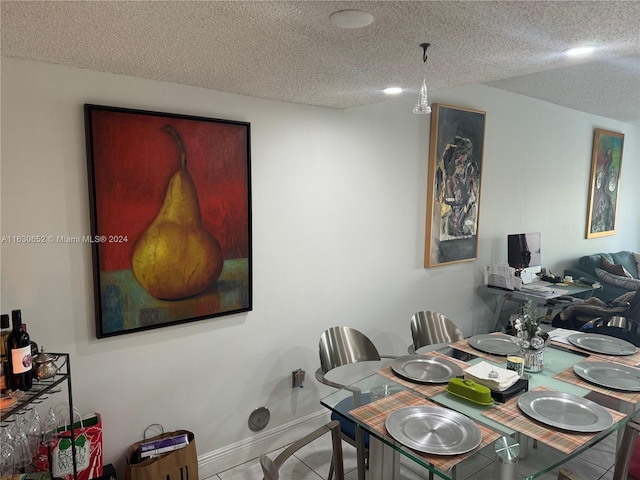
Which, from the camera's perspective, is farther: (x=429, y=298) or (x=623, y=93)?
(x=623, y=93)

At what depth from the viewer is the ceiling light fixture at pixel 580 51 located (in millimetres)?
1613

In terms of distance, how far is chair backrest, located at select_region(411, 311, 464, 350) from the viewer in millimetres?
2734

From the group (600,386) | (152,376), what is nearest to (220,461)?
(152,376)

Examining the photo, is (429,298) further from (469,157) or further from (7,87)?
(7,87)

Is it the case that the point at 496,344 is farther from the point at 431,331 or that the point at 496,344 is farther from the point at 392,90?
the point at 392,90

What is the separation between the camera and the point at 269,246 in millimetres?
2592

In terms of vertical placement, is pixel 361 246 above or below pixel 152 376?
above

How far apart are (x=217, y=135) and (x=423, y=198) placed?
1794 mm

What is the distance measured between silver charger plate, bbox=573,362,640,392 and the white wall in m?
1.45

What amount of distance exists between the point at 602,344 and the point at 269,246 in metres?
1.99

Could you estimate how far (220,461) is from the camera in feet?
8.20

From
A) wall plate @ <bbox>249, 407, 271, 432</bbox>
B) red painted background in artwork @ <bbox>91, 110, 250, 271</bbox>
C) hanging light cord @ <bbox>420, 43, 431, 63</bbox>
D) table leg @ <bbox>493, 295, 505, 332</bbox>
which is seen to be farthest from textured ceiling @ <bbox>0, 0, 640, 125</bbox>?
table leg @ <bbox>493, 295, 505, 332</bbox>

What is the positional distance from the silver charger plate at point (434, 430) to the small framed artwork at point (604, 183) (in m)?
4.71

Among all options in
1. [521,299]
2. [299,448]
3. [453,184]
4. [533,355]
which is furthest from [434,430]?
[521,299]
